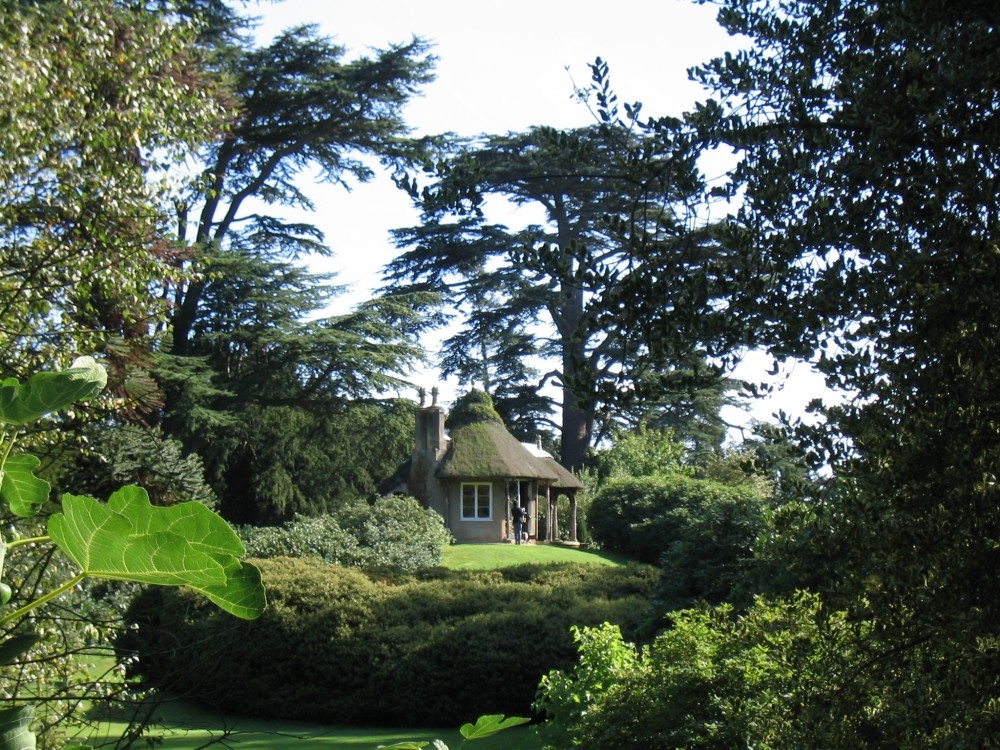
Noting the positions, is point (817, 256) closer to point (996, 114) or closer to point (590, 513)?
point (996, 114)

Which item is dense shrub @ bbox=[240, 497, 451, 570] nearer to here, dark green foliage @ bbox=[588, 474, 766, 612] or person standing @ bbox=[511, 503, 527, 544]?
person standing @ bbox=[511, 503, 527, 544]

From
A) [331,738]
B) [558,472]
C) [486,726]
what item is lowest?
[331,738]

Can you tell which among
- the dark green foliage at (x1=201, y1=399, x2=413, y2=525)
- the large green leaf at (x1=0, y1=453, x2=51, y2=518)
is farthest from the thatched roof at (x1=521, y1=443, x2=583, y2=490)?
the large green leaf at (x1=0, y1=453, x2=51, y2=518)

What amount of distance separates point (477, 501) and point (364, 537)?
1063 cm

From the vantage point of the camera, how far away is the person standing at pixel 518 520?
33562mm

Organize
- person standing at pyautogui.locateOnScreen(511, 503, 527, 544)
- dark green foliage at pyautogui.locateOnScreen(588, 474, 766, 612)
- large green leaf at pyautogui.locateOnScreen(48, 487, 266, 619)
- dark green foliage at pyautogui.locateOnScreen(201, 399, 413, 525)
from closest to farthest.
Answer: large green leaf at pyautogui.locateOnScreen(48, 487, 266, 619), dark green foliage at pyautogui.locateOnScreen(588, 474, 766, 612), dark green foliage at pyautogui.locateOnScreen(201, 399, 413, 525), person standing at pyautogui.locateOnScreen(511, 503, 527, 544)

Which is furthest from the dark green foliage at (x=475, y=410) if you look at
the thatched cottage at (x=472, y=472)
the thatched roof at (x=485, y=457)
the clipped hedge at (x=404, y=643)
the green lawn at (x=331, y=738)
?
the green lawn at (x=331, y=738)

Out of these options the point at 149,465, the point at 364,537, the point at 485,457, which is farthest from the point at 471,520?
the point at 149,465

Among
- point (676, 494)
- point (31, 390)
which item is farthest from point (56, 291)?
point (676, 494)

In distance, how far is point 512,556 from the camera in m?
29.1

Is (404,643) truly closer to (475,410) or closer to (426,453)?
(426,453)

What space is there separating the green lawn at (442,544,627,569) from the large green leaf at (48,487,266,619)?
1023 inches

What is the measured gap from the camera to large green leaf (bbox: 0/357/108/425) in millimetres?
815

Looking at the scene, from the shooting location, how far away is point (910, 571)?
3.11 m
